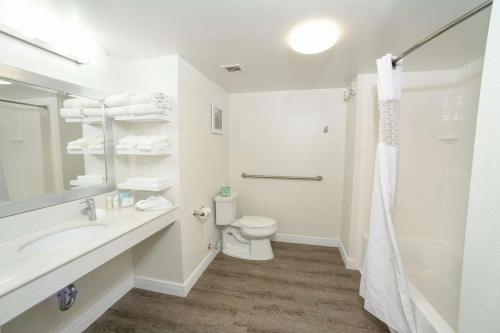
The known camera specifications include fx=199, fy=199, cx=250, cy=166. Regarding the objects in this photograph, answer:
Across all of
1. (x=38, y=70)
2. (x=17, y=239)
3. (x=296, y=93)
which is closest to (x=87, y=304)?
(x=17, y=239)

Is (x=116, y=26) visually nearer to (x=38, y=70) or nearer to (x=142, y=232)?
(x=38, y=70)

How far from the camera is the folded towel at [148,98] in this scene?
1.43m

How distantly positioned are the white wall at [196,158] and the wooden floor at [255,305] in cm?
29

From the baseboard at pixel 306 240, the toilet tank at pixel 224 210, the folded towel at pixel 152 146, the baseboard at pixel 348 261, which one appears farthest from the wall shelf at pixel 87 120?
the baseboard at pixel 348 261

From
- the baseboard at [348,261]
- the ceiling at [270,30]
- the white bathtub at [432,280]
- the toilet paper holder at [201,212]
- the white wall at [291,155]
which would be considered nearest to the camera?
the ceiling at [270,30]

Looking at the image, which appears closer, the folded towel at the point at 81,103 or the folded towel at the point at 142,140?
the folded towel at the point at 81,103

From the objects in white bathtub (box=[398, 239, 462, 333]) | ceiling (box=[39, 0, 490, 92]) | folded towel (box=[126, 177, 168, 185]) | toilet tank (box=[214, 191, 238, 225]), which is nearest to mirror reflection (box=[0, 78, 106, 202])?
folded towel (box=[126, 177, 168, 185])

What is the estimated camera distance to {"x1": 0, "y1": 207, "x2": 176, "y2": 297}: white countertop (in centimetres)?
78

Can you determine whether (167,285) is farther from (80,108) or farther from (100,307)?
(80,108)

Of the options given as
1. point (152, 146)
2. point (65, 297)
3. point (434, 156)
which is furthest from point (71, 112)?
point (434, 156)

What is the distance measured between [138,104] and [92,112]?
0.37 metres

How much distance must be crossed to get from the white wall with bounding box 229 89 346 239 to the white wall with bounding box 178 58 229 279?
43 centimetres

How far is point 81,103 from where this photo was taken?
56.4 inches

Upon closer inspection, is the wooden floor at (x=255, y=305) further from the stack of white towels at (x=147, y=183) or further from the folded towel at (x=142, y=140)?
the folded towel at (x=142, y=140)
